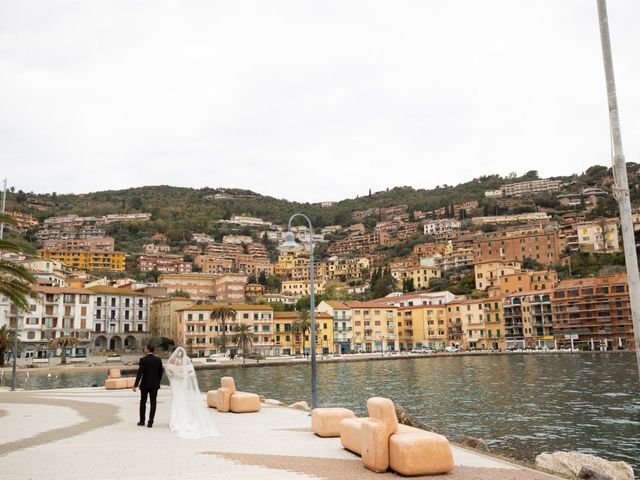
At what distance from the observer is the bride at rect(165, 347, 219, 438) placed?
519 inches

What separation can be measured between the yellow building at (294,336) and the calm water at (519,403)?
155 ft

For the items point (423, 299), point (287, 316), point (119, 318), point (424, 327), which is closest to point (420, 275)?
point (423, 299)

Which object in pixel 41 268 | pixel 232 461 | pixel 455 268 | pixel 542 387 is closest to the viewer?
pixel 232 461

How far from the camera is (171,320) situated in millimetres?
100938

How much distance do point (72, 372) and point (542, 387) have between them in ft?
171

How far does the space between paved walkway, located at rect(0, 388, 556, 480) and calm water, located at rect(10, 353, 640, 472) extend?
7.98 metres

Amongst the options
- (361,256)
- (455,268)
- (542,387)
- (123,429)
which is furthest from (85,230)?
(123,429)

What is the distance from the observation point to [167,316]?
338 ft

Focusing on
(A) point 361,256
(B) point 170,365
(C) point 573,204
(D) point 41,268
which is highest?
(C) point 573,204

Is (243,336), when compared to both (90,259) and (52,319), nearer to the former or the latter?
(52,319)

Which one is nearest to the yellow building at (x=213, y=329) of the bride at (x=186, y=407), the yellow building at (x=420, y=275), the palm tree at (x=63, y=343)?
the palm tree at (x=63, y=343)

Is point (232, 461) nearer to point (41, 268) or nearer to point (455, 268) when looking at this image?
point (41, 268)

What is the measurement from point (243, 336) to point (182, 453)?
78.2 metres

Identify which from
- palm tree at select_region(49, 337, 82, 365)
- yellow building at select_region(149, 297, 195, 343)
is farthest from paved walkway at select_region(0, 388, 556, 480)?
yellow building at select_region(149, 297, 195, 343)
